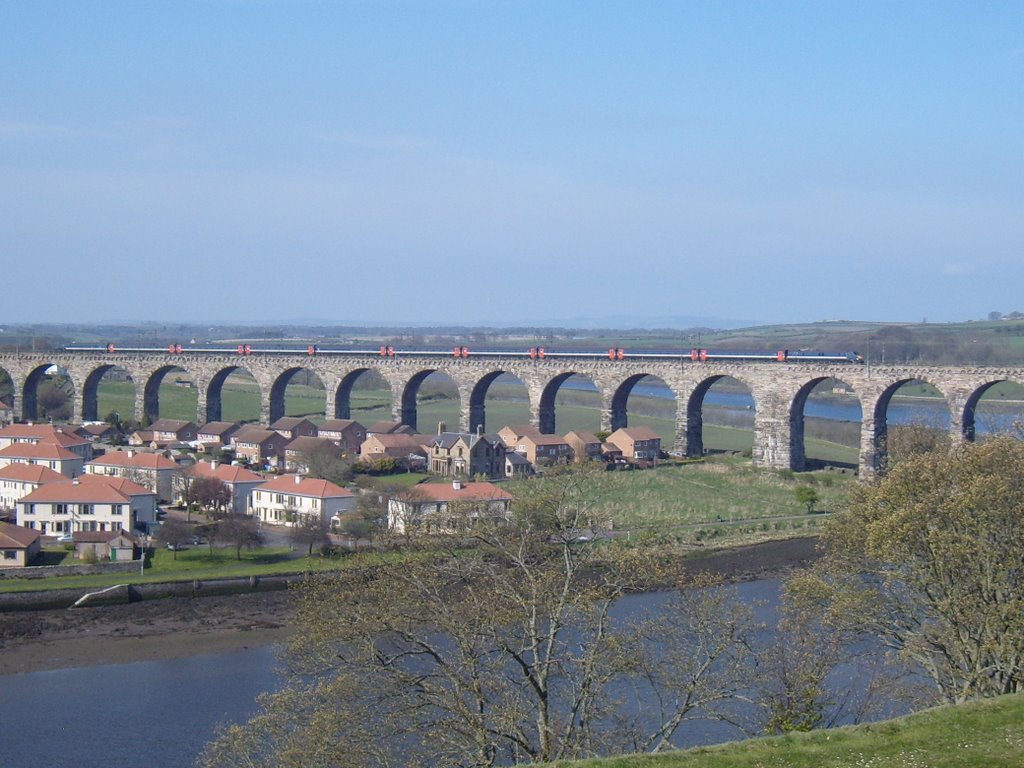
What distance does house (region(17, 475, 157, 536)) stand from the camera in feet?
119

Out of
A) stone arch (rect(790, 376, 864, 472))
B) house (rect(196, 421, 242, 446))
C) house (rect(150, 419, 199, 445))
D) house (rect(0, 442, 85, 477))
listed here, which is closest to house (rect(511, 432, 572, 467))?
stone arch (rect(790, 376, 864, 472))

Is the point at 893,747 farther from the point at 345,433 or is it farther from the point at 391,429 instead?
the point at 391,429

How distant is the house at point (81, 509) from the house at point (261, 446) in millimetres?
14811

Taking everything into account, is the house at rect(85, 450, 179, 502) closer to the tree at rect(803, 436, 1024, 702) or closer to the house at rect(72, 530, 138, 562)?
the house at rect(72, 530, 138, 562)

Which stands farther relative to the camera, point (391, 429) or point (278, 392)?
point (278, 392)

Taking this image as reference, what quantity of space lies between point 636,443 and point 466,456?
312 inches

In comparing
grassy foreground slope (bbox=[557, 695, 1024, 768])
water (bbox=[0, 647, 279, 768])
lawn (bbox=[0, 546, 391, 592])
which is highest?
grassy foreground slope (bbox=[557, 695, 1024, 768])

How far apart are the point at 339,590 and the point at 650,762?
267 inches

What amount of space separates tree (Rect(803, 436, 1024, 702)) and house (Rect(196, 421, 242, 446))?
41373mm

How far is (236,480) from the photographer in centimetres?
4131

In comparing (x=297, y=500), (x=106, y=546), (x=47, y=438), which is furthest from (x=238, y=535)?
(x=47, y=438)

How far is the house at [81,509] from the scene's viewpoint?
3622 centimetres

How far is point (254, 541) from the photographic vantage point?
3544cm

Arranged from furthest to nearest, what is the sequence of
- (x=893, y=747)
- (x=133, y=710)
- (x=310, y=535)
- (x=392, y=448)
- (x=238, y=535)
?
(x=392, y=448)
(x=310, y=535)
(x=238, y=535)
(x=133, y=710)
(x=893, y=747)
